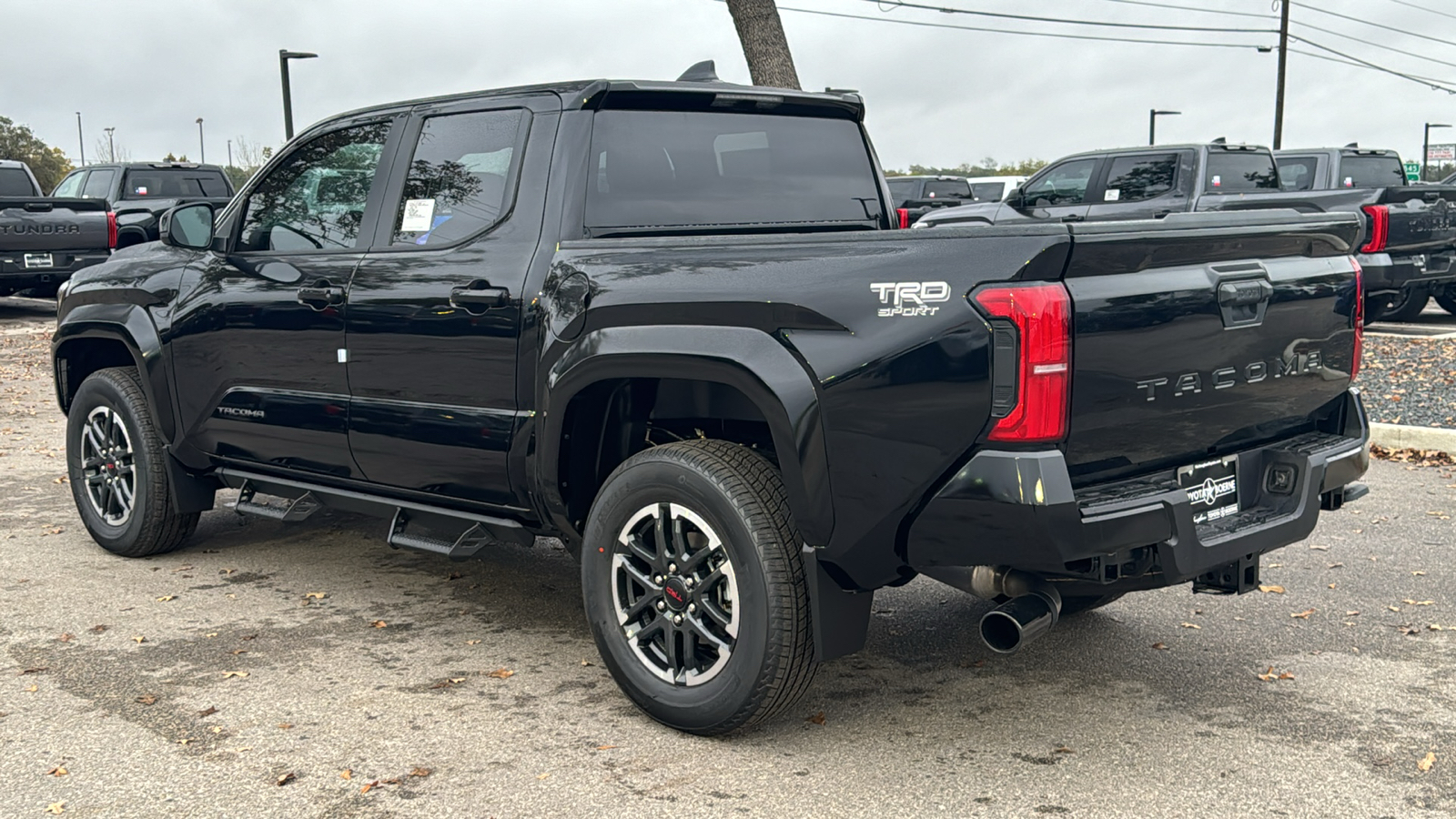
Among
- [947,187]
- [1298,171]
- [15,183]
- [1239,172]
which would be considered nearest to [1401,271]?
[1239,172]

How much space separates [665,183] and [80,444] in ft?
11.1

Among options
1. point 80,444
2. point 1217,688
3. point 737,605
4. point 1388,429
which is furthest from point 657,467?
point 1388,429

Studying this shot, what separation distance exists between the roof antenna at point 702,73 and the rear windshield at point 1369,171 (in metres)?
13.4

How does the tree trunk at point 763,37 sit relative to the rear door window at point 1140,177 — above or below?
above

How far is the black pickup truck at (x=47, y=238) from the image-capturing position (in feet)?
53.8

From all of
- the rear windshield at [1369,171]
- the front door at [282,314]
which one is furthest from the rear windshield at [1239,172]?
the front door at [282,314]

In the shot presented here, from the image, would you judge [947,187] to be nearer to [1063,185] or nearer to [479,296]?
[1063,185]

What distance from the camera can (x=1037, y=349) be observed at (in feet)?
10.6

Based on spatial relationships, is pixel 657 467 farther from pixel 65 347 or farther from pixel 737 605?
pixel 65 347

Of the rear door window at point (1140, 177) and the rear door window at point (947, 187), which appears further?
the rear door window at point (947, 187)

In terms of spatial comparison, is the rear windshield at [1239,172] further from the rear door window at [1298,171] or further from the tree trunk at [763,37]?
the tree trunk at [763,37]

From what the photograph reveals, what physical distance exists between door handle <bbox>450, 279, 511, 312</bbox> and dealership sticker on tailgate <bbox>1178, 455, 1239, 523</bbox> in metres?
2.13

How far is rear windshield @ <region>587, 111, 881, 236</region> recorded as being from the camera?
451cm

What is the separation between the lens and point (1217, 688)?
4363 mm
